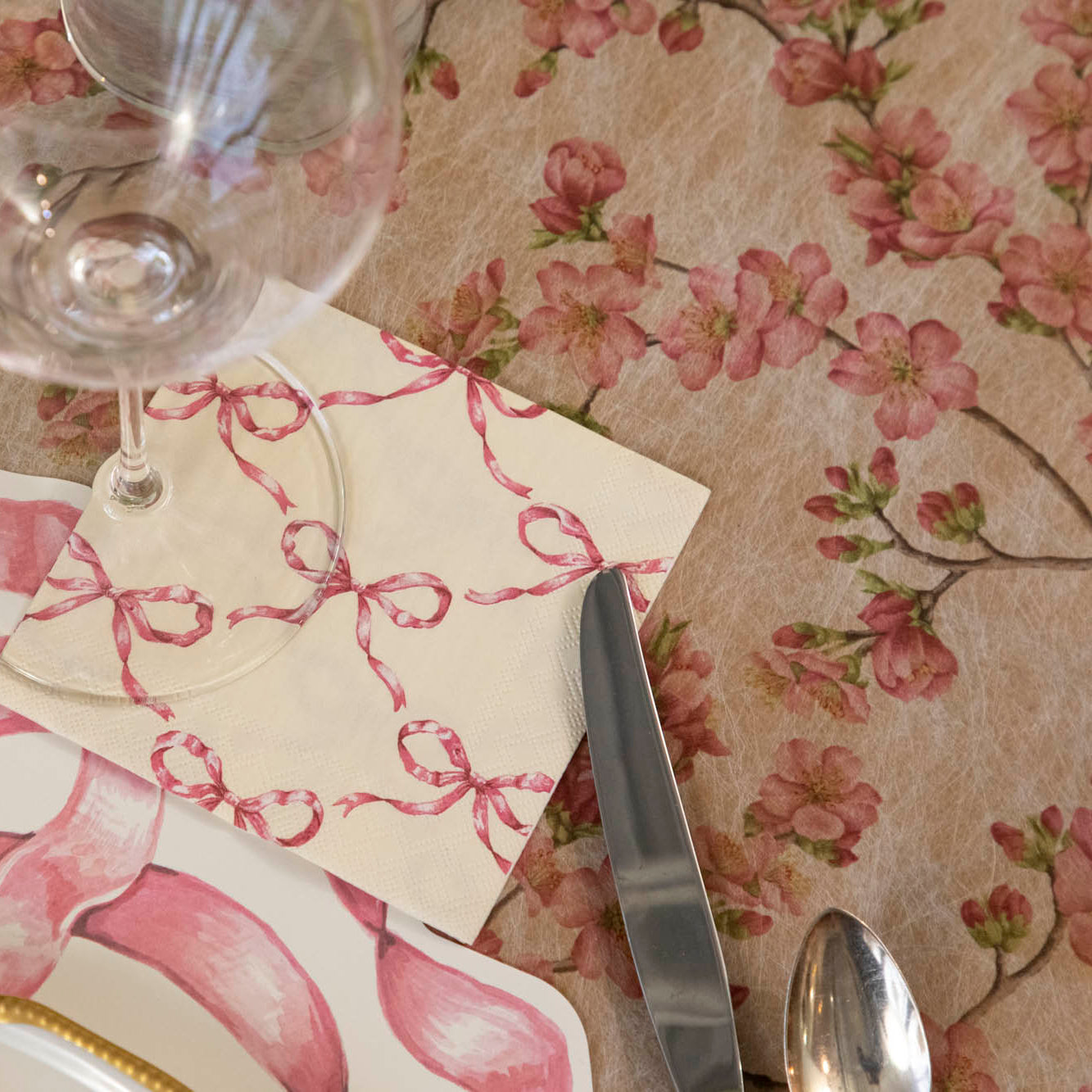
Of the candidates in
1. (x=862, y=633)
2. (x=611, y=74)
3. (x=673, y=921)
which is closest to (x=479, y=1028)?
(x=673, y=921)

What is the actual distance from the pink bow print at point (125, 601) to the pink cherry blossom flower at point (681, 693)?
0.15 m

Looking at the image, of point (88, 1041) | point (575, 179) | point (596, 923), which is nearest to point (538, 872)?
point (596, 923)

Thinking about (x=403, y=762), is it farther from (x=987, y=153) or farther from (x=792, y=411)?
(x=987, y=153)

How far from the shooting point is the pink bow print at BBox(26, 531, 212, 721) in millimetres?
378

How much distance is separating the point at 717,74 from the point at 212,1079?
0.39m

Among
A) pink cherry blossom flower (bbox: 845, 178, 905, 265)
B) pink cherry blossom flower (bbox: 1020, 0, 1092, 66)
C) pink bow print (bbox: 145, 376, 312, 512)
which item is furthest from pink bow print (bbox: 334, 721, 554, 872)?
pink cherry blossom flower (bbox: 1020, 0, 1092, 66)

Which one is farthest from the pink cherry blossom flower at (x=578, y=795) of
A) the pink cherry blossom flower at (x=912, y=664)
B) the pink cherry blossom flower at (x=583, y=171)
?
the pink cherry blossom flower at (x=583, y=171)

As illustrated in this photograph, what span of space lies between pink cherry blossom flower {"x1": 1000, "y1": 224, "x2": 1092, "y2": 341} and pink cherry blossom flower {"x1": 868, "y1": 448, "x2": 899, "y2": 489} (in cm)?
8

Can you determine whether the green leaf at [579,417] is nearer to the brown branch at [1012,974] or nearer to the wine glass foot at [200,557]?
the wine glass foot at [200,557]

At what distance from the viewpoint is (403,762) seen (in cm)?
37

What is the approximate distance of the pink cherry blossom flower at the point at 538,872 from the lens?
362mm

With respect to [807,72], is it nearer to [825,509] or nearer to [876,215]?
[876,215]

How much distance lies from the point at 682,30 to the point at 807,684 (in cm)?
26

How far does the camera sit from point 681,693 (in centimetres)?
38
